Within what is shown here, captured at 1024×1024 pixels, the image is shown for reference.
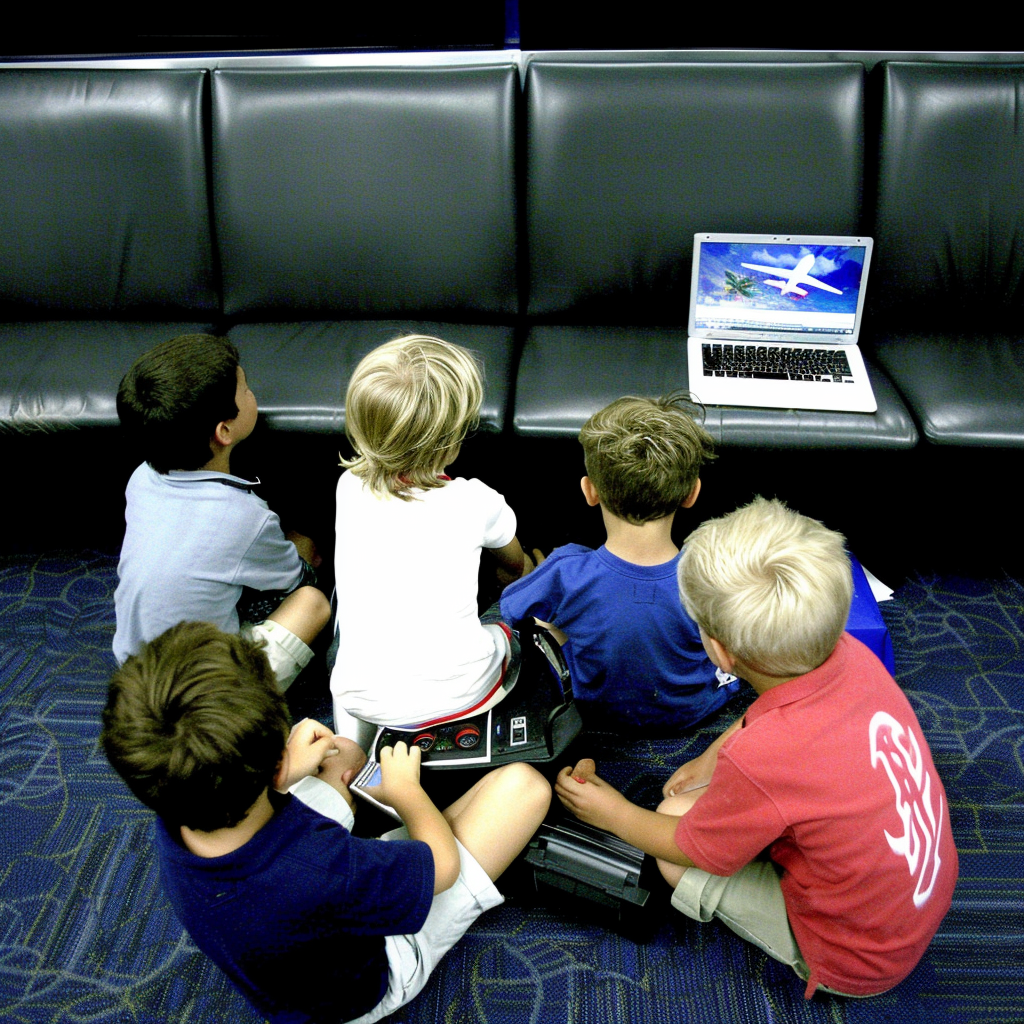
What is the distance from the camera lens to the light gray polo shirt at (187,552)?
1593 millimetres

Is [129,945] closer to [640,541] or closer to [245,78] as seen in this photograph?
[640,541]

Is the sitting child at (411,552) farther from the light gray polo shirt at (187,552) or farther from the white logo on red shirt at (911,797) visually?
the white logo on red shirt at (911,797)

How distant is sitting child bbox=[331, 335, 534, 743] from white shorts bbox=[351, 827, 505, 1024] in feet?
0.79

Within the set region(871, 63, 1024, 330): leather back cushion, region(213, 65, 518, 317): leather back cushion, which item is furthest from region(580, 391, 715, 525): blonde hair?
region(871, 63, 1024, 330): leather back cushion

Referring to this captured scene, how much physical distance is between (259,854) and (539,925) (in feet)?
2.24

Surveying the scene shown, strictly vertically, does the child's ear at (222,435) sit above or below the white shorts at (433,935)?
above

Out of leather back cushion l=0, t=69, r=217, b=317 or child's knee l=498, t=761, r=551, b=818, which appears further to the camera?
leather back cushion l=0, t=69, r=217, b=317

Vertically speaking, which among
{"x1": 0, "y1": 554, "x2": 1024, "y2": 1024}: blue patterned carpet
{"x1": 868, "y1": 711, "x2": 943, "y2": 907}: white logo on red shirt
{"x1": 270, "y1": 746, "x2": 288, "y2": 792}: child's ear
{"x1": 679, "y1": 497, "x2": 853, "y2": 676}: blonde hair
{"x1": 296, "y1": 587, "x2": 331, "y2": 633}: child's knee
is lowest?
{"x1": 0, "y1": 554, "x2": 1024, "y2": 1024}: blue patterned carpet

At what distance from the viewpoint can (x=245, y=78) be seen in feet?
7.48

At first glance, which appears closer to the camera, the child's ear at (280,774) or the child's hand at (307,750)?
the child's ear at (280,774)

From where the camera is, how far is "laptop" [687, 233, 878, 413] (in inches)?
79.1

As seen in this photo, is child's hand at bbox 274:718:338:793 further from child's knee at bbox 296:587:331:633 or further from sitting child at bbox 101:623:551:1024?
child's knee at bbox 296:587:331:633

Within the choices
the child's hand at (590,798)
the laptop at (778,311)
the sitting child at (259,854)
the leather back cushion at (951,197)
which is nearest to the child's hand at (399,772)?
the sitting child at (259,854)

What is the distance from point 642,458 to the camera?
1411mm
